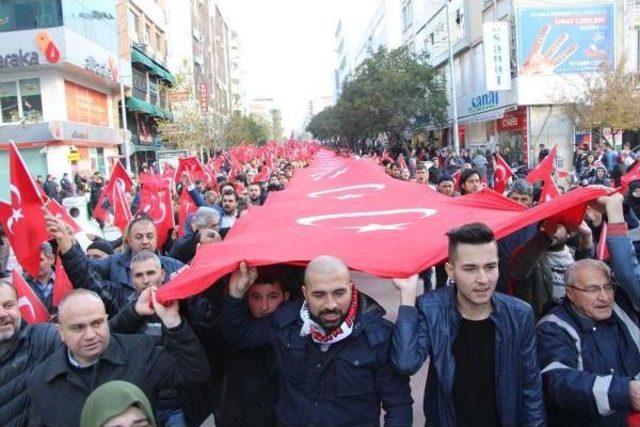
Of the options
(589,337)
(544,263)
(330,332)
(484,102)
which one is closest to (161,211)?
(544,263)

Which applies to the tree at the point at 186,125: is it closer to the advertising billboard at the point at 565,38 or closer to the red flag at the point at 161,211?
the advertising billboard at the point at 565,38

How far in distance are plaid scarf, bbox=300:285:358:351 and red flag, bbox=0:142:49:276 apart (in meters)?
2.61

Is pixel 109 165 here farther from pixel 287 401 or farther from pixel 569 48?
pixel 287 401

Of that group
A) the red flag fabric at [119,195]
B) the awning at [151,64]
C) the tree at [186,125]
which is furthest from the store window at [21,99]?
the red flag fabric at [119,195]

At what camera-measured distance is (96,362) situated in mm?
3086

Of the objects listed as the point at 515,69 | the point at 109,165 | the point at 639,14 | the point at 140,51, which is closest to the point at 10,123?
the point at 109,165

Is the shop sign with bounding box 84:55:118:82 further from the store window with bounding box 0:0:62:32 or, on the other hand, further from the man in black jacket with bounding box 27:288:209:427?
the man in black jacket with bounding box 27:288:209:427

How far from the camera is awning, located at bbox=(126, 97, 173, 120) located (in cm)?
3969

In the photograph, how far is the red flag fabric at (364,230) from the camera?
3252mm

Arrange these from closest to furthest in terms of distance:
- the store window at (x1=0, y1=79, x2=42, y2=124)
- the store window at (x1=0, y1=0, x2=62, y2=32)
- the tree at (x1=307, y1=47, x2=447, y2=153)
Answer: the store window at (x1=0, y1=0, x2=62, y2=32), the store window at (x1=0, y1=79, x2=42, y2=124), the tree at (x1=307, y1=47, x2=447, y2=153)

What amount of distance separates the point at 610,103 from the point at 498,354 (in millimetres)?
25567

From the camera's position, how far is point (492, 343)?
2963 mm

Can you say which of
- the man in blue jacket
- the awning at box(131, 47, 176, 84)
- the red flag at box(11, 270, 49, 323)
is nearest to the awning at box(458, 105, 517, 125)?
the awning at box(131, 47, 176, 84)

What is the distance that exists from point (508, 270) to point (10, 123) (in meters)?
28.7
